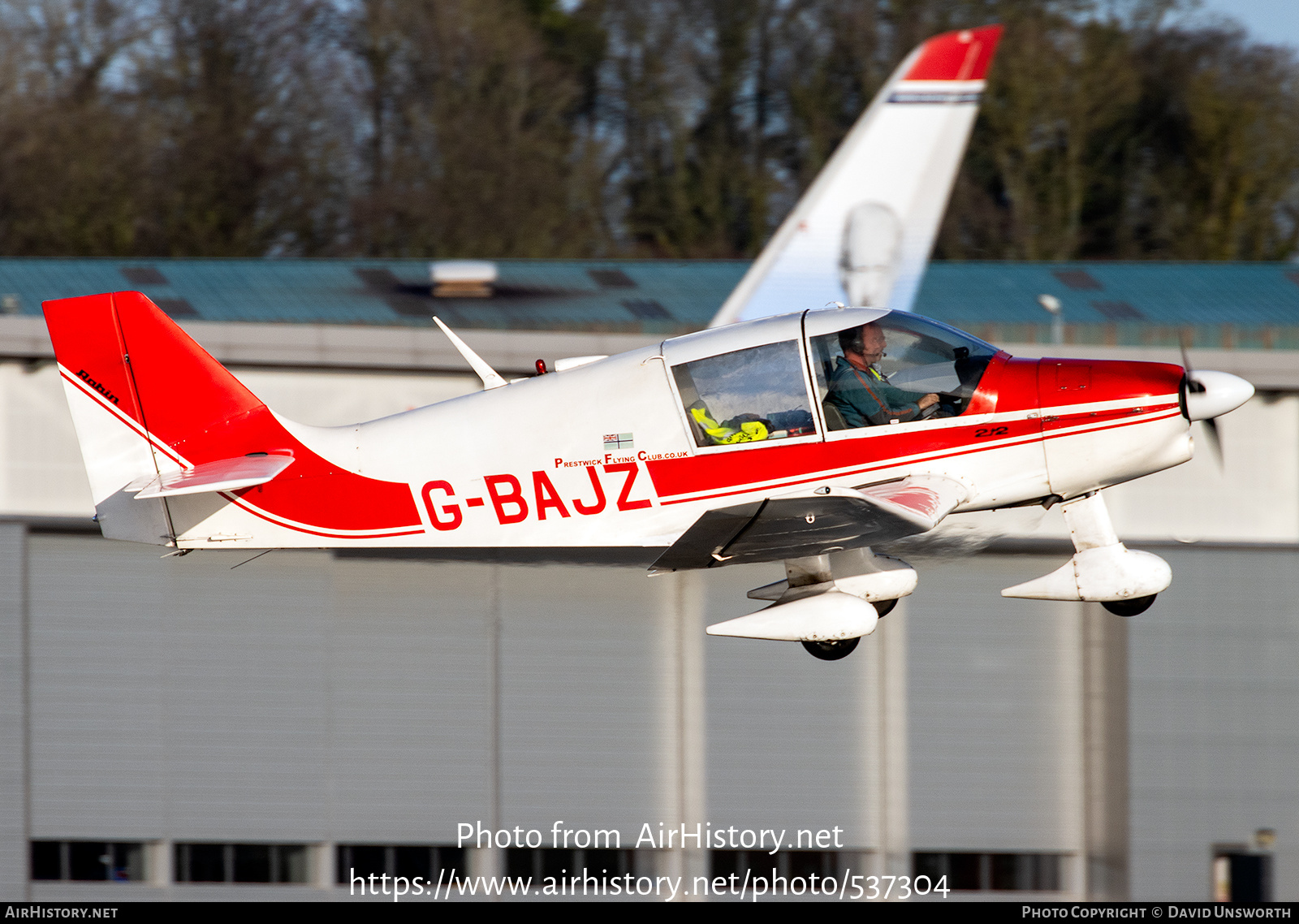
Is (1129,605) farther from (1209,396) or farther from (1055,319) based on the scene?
(1055,319)

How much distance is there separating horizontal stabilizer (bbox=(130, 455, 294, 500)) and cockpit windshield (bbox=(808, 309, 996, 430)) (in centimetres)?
361

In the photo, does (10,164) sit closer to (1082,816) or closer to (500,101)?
(500,101)

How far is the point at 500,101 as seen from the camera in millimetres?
37719

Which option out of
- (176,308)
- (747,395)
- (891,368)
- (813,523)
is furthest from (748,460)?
(176,308)

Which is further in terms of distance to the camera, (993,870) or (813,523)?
(993,870)

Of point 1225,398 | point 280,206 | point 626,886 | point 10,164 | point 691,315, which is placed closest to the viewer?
point 1225,398

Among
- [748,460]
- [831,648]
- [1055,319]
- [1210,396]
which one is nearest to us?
[1210,396]

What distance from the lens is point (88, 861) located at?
50.9 ft

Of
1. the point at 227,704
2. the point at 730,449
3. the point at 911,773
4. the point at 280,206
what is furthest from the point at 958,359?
the point at 280,206

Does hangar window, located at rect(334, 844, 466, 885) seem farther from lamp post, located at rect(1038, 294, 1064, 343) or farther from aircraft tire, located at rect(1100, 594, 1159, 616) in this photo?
lamp post, located at rect(1038, 294, 1064, 343)

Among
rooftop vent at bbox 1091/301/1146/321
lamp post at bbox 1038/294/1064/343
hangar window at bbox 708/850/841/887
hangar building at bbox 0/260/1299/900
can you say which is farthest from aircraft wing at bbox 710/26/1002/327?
hangar window at bbox 708/850/841/887

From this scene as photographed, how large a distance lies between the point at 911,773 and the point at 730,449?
305 inches

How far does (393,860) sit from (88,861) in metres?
3.08

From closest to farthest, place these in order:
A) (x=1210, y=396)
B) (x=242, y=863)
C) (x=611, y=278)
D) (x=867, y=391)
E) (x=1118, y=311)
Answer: (x=1210, y=396)
(x=867, y=391)
(x=242, y=863)
(x=1118, y=311)
(x=611, y=278)
